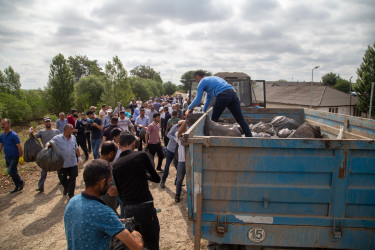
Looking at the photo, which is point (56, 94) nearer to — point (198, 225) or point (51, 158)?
point (51, 158)

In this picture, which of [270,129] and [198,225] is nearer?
[198,225]

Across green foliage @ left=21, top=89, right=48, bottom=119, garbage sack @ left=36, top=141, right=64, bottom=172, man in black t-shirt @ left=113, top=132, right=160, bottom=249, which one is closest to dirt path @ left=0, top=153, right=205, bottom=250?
garbage sack @ left=36, top=141, right=64, bottom=172

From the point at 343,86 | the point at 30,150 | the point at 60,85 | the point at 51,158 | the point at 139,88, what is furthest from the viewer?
the point at 343,86

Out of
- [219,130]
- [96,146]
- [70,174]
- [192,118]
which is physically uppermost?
[192,118]

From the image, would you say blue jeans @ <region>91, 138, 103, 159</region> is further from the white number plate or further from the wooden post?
the white number plate

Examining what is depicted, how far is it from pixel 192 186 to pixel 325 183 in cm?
112

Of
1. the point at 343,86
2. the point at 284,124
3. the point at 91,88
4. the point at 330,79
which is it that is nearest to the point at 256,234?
the point at 284,124

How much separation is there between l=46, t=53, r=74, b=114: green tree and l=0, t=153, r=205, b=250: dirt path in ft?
62.4

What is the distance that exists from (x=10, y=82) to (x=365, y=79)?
42.0 metres

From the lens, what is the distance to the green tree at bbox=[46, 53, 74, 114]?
22328mm

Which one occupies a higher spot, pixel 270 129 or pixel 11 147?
pixel 270 129

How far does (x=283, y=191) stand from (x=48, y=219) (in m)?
4.58

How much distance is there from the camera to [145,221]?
105 inches

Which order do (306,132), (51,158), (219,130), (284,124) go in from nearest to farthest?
(219,130) → (306,132) → (284,124) → (51,158)
